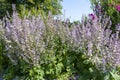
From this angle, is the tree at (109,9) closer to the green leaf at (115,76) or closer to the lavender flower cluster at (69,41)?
the lavender flower cluster at (69,41)

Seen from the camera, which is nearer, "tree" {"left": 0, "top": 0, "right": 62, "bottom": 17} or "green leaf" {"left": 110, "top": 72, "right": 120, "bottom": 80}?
"green leaf" {"left": 110, "top": 72, "right": 120, "bottom": 80}

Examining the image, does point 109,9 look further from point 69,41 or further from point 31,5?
point 31,5

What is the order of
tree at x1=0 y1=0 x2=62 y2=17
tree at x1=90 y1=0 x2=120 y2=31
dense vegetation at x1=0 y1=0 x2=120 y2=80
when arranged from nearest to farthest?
dense vegetation at x1=0 y1=0 x2=120 y2=80 < tree at x1=90 y1=0 x2=120 y2=31 < tree at x1=0 y1=0 x2=62 y2=17

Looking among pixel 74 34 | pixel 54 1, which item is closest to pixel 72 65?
pixel 74 34

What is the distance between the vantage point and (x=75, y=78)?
4797 mm

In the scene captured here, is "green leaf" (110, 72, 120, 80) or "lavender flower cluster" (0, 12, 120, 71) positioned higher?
"lavender flower cluster" (0, 12, 120, 71)

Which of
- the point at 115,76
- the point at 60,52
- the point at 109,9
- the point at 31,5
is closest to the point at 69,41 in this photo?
the point at 60,52

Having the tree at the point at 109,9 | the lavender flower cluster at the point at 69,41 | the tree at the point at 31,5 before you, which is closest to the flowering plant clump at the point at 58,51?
the lavender flower cluster at the point at 69,41

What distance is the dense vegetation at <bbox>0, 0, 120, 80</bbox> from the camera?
13.9ft

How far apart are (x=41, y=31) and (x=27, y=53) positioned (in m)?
0.50

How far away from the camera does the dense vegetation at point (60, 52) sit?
4.24 m

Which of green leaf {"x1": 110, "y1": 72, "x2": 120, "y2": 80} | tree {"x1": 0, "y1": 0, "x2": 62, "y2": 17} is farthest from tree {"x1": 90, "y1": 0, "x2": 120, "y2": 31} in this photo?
tree {"x1": 0, "y1": 0, "x2": 62, "y2": 17}

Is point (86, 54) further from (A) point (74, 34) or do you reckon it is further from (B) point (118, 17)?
(B) point (118, 17)

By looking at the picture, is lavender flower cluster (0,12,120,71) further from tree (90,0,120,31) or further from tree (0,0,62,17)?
tree (0,0,62,17)
